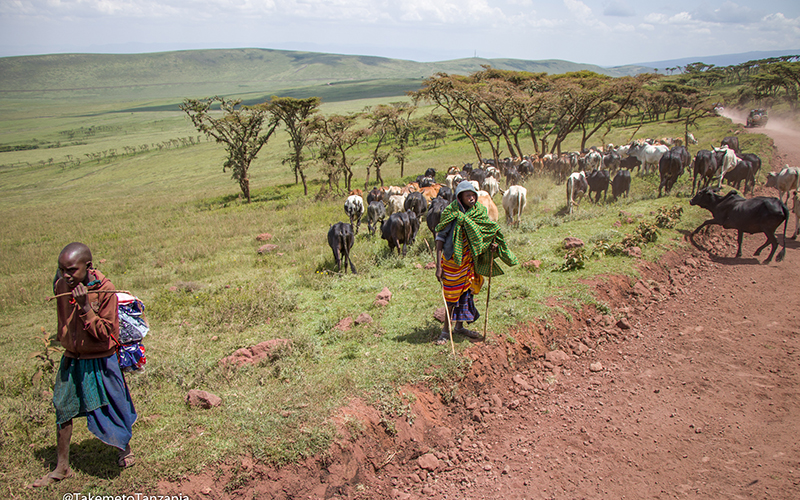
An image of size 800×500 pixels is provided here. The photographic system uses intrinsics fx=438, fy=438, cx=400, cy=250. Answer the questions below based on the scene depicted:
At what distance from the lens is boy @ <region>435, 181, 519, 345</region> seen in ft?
16.8

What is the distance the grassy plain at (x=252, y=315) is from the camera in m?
4.36

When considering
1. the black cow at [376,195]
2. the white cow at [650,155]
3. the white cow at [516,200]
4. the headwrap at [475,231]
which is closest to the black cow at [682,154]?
the white cow at [650,155]

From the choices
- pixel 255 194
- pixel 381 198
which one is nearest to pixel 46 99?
pixel 255 194

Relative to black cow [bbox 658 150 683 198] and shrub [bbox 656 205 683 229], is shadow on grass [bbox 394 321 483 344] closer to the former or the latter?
shrub [bbox 656 205 683 229]

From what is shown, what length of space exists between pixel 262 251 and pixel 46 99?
8598 inches

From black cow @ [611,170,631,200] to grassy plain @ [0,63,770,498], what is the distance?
810mm

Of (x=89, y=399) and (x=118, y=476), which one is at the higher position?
(x=89, y=399)

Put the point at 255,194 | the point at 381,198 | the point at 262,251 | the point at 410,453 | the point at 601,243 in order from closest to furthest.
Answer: the point at 410,453 < the point at 601,243 < the point at 262,251 < the point at 381,198 < the point at 255,194

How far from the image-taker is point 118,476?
3939 millimetres

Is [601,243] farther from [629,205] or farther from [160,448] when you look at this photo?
[160,448]

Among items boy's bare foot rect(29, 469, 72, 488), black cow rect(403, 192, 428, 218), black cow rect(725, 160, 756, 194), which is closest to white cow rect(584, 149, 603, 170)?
black cow rect(725, 160, 756, 194)

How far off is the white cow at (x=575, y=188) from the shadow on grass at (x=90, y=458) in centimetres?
1239

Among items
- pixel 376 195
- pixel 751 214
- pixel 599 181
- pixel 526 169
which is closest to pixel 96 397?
pixel 751 214

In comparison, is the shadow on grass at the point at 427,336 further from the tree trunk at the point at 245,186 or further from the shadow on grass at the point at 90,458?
the tree trunk at the point at 245,186
